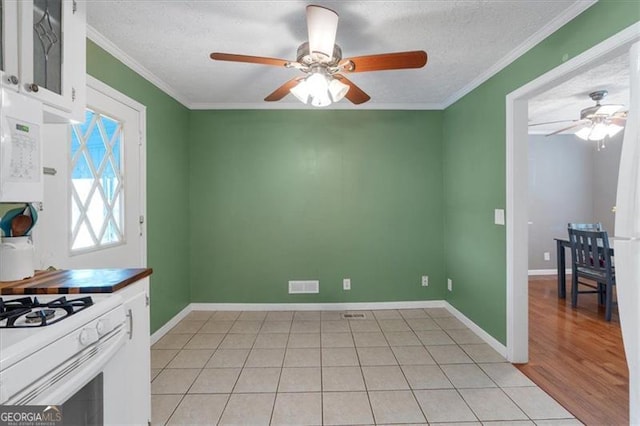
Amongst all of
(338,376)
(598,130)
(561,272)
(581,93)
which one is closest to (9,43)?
(338,376)

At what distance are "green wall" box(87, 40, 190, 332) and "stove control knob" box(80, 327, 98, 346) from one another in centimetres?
182

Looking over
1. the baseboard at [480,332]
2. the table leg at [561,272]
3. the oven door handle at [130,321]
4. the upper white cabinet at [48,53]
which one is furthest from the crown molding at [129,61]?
the table leg at [561,272]

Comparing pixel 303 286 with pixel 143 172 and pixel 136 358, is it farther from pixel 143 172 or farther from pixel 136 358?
pixel 136 358

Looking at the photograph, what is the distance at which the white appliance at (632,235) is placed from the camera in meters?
1.37

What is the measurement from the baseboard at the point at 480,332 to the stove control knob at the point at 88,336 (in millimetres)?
2850

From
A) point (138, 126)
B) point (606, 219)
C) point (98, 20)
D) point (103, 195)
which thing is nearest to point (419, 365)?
point (103, 195)

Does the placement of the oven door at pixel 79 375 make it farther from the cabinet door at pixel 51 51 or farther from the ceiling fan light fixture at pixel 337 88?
the ceiling fan light fixture at pixel 337 88

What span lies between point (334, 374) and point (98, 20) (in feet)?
9.57

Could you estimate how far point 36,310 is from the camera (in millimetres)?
1136

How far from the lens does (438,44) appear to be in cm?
228

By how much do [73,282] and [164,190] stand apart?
1.79m

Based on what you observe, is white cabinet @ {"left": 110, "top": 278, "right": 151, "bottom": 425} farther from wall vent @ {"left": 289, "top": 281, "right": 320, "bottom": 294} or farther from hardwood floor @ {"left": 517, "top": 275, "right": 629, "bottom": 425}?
hardwood floor @ {"left": 517, "top": 275, "right": 629, "bottom": 425}

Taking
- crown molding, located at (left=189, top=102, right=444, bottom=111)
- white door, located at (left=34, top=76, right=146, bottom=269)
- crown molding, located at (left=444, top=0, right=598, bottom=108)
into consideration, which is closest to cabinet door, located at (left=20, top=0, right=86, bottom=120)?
white door, located at (left=34, top=76, right=146, bottom=269)

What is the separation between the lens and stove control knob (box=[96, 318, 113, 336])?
1.14 m
